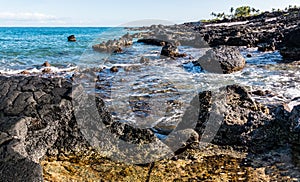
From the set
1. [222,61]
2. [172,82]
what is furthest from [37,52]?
[172,82]

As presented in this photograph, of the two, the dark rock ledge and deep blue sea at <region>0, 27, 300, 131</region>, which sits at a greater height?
the dark rock ledge

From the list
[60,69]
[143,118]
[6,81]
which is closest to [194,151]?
[143,118]

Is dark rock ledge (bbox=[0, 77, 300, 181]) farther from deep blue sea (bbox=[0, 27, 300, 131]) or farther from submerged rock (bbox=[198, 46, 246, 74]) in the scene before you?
submerged rock (bbox=[198, 46, 246, 74])

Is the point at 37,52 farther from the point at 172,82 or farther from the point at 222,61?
the point at 172,82

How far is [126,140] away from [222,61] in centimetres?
967

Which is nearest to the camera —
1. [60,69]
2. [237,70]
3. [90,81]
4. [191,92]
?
[191,92]

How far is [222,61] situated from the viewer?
13.5m

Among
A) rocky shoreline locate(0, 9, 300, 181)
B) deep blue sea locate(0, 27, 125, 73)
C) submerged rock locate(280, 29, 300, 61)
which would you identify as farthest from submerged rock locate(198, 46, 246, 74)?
deep blue sea locate(0, 27, 125, 73)

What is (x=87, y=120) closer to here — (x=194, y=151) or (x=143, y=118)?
(x=194, y=151)

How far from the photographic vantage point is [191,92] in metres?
9.55

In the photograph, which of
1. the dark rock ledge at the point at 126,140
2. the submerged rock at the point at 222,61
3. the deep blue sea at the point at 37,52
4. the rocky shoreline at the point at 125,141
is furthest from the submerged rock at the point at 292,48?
the deep blue sea at the point at 37,52

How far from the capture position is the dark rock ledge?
4.06 m

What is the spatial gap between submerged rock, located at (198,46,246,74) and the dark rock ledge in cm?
805

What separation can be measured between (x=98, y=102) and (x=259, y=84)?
7.22 metres
